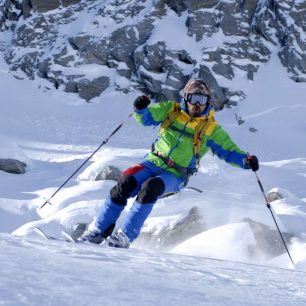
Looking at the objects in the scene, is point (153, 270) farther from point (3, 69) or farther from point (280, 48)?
point (3, 69)

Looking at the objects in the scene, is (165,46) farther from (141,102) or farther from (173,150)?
(173,150)

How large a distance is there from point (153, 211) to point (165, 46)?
19178 millimetres

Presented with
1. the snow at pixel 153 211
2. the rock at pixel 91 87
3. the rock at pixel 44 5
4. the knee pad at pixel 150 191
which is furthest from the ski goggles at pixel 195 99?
the rock at pixel 44 5

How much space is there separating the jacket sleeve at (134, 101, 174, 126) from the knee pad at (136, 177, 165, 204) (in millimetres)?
788

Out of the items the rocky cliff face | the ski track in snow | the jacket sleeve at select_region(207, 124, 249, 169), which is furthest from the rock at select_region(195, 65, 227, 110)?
Result: the ski track in snow

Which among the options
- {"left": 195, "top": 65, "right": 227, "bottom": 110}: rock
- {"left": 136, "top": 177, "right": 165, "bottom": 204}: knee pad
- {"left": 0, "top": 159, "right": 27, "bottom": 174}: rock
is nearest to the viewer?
{"left": 136, "top": 177, "right": 165, "bottom": 204}: knee pad

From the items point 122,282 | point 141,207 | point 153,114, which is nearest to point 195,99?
point 153,114

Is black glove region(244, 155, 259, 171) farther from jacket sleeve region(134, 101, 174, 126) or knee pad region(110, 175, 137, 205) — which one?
knee pad region(110, 175, 137, 205)

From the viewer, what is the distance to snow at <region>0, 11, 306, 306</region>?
2.19 meters

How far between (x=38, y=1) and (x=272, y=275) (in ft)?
98.5

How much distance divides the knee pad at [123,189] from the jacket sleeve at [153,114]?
722 mm

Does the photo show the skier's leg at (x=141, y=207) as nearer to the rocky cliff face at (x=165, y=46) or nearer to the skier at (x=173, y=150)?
the skier at (x=173, y=150)

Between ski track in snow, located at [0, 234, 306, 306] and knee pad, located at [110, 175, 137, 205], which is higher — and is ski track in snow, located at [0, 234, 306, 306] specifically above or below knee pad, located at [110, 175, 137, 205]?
above

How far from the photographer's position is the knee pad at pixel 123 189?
5004 mm
